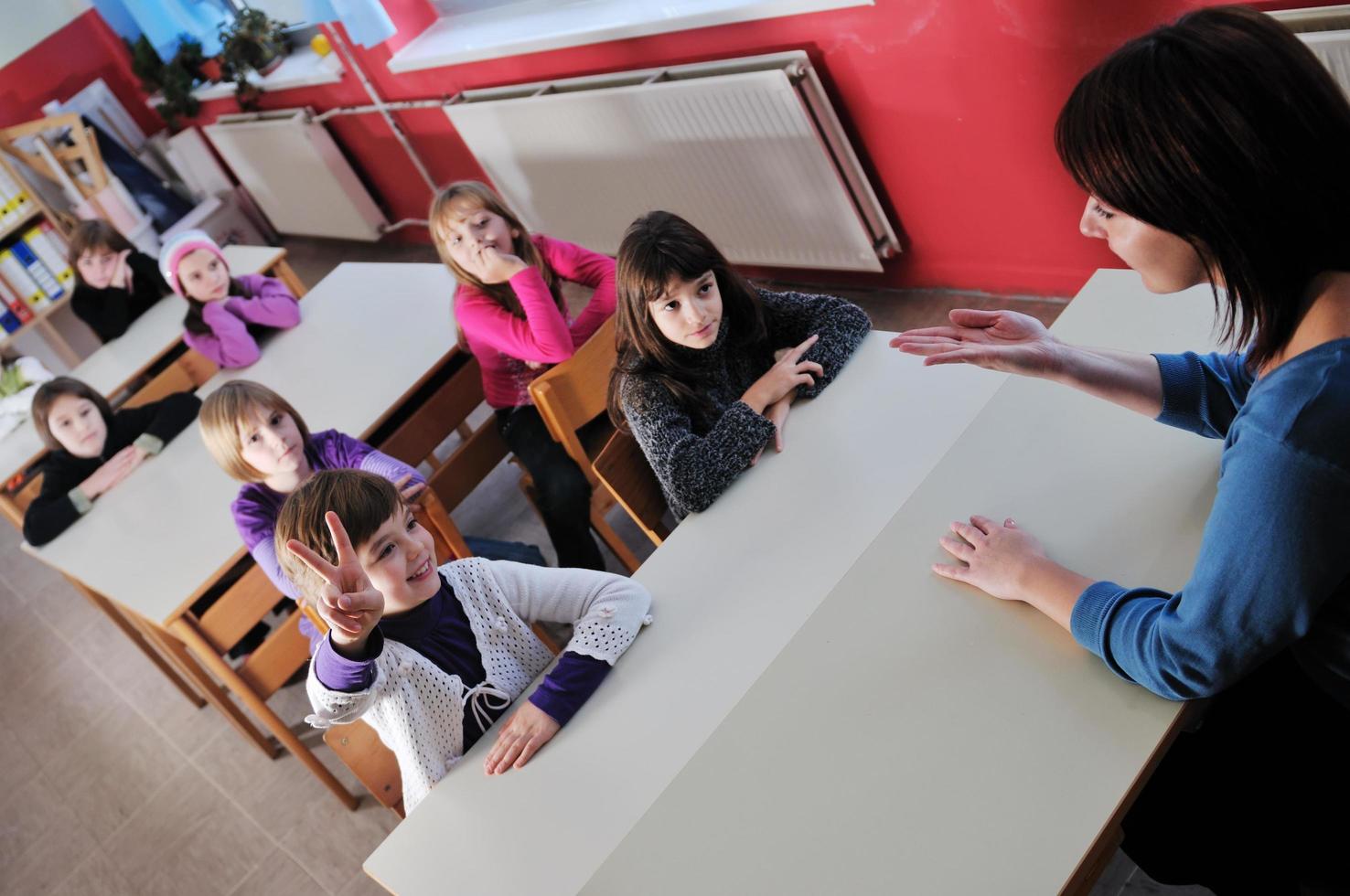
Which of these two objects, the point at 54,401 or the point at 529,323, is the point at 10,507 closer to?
the point at 54,401

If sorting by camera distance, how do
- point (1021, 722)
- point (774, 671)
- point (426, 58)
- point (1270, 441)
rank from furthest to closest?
point (426, 58), point (774, 671), point (1021, 722), point (1270, 441)

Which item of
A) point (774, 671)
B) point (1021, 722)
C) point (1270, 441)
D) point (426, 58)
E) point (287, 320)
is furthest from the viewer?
point (426, 58)

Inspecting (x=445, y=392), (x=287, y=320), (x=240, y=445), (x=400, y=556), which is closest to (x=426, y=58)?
(x=287, y=320)

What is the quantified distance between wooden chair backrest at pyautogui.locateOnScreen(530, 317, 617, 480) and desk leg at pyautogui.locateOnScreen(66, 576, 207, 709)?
1691mm

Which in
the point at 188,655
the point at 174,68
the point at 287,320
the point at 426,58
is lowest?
the point at 188,655

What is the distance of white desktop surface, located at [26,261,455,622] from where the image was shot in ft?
7.75

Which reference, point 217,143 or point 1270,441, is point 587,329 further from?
point 217,143

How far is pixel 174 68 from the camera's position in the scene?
518cm

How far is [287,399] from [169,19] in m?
3.52

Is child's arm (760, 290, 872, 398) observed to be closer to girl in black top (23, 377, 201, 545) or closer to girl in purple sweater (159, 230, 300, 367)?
girl in purple sweater (159, 230, 300, 367)

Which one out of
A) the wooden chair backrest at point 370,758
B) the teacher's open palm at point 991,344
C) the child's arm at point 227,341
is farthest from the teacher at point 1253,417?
the child's arm at point 227,341

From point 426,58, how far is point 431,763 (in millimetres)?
2946

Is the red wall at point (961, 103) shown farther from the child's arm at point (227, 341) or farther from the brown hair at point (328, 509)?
the brown hair at point (328, 509)

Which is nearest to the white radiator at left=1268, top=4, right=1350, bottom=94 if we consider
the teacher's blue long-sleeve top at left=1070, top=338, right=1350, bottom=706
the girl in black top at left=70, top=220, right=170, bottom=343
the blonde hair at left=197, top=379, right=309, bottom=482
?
the teacher's blue long-sleeve top at left=1070, top=338, right=1350, bottom=706
